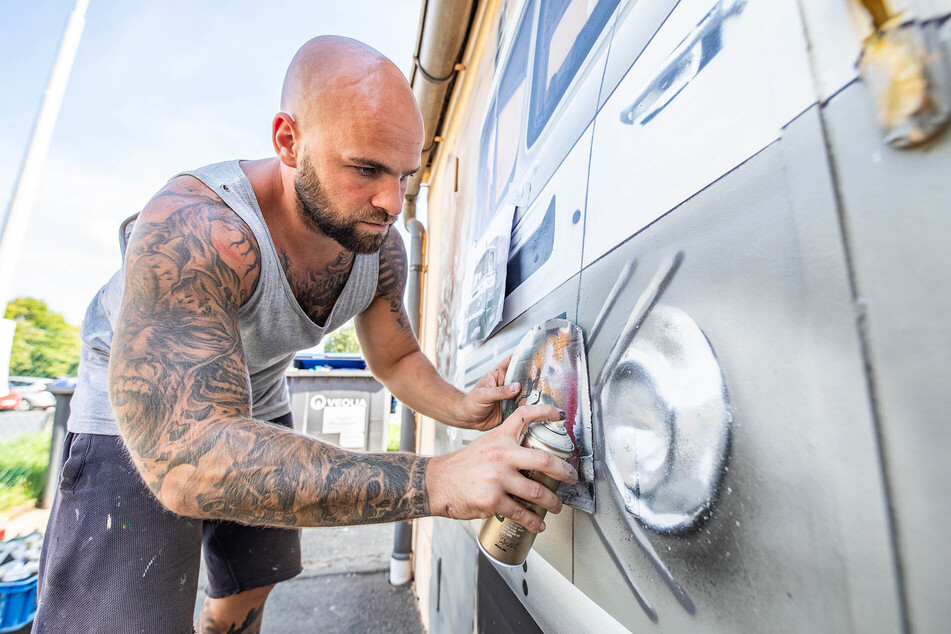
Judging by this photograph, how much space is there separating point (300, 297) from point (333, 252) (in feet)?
0.67

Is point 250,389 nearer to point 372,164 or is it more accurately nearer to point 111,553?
point 111,553

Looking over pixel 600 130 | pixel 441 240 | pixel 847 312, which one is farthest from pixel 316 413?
pixel 847 312

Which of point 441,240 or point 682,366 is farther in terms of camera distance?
point 441,240

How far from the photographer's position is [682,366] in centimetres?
64

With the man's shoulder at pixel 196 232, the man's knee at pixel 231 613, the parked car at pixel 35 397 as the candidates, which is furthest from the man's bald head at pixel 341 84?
the parked car at pixel 35 397

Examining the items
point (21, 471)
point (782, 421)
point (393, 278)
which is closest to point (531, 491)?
point (782, 421)

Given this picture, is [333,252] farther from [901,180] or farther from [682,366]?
[901,180]

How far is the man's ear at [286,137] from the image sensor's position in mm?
1438

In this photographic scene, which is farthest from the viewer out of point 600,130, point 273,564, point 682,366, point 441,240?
point 441,240

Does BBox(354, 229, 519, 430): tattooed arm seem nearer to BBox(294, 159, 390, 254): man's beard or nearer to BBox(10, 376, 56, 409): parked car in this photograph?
BBox(294, 159, 390, 254): man's beard

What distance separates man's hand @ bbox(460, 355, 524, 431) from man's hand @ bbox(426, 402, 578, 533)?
0.37m

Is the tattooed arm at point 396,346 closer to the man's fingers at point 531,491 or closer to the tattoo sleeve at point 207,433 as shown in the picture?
the tattoo sleeve at point 207,433

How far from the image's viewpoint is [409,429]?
3.48 metres

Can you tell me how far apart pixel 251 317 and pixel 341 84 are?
77 centimetres
